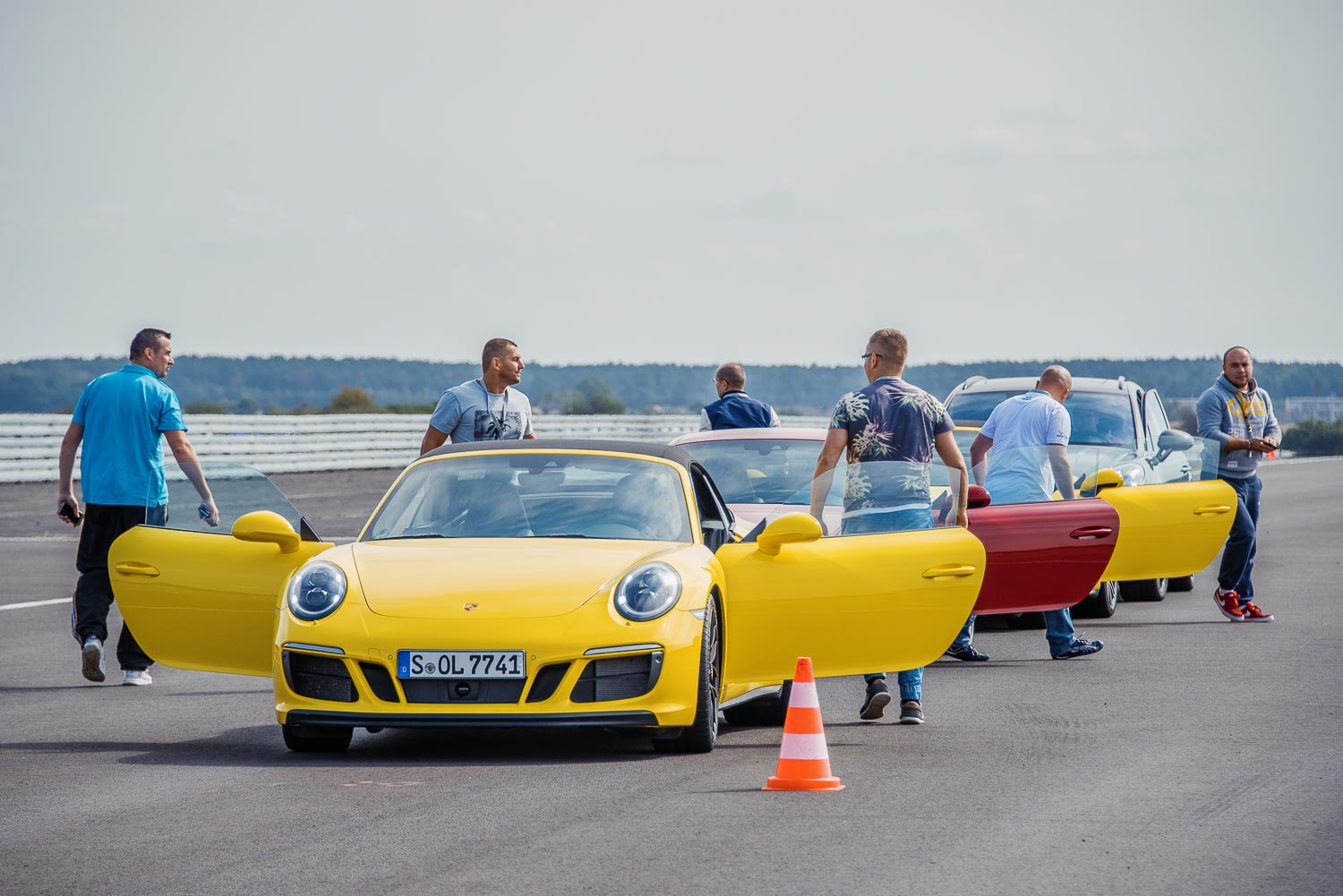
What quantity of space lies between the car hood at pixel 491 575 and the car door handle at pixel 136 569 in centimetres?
112

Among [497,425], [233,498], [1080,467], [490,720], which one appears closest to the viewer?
[490,720]

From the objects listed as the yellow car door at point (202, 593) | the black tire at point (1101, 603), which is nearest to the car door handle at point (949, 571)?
the yellow car door at point (202, 593)

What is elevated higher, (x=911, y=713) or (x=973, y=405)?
(x=973, y=405)

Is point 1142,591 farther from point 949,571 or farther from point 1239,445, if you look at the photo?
point 949,571

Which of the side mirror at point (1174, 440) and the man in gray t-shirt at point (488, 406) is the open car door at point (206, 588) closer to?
the man in gray t-shirt at point (488, 406)

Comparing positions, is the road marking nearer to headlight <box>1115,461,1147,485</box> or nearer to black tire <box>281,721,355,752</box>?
black tire <box>281,721,355,752</box>

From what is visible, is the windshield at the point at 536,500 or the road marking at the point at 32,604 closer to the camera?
the windshield at the point at 536,500

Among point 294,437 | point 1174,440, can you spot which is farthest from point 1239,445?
point 294,437

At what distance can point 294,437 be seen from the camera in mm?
36938

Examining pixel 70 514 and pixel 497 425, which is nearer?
pixel 70 514

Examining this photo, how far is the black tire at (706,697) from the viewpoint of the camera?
25.0 feet

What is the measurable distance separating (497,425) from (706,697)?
357 cm

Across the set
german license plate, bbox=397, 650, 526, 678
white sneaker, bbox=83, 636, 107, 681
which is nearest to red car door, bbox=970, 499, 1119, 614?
german license plate, bbox=397, 650, 526, 678

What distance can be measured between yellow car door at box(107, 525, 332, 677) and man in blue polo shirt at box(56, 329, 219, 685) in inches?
60.9
